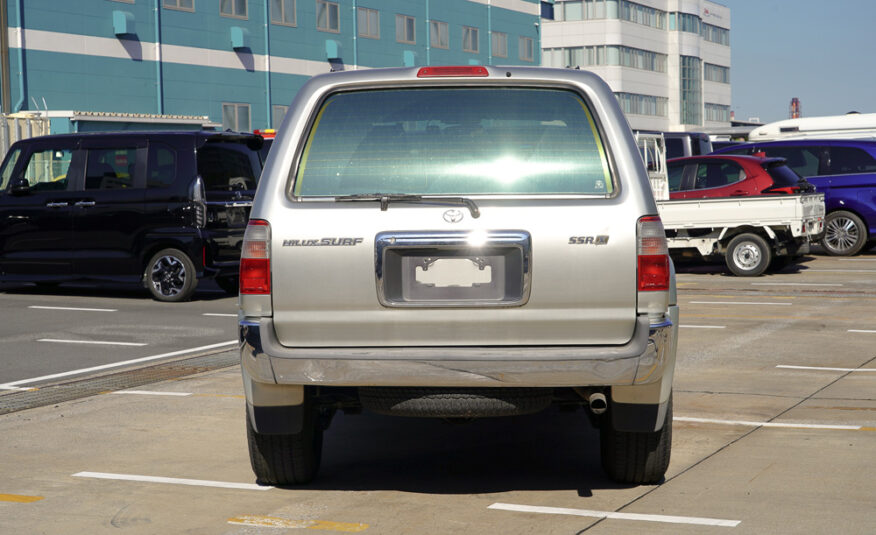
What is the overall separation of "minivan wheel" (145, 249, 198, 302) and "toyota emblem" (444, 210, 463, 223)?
9.66 m

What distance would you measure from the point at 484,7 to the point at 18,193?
135ft

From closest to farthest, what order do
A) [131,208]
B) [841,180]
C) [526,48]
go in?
[131,208]
[841,180]
[526,48]

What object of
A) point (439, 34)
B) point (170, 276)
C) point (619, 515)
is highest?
point (439, 34)

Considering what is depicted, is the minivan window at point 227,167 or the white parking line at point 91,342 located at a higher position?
the minivan window at point 227,167

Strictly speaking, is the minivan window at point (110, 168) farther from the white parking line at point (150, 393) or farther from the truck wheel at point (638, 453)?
the truck wheel at point (638, 453)

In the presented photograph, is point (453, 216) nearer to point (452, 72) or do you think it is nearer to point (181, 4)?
point (452, 72)

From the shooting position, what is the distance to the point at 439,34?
4994 cm

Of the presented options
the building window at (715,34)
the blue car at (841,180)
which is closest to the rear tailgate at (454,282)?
the blue car at (841,180)

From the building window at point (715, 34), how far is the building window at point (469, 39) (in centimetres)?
4724

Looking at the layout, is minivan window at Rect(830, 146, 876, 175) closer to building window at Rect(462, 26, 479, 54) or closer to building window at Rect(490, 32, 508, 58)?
building window at Rect(462, 26, 479, 54)

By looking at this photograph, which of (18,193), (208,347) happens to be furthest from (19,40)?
(208,347)

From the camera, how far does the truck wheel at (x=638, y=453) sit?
5219 mm

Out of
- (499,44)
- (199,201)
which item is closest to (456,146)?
(199,201)

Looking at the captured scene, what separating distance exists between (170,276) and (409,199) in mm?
9869
